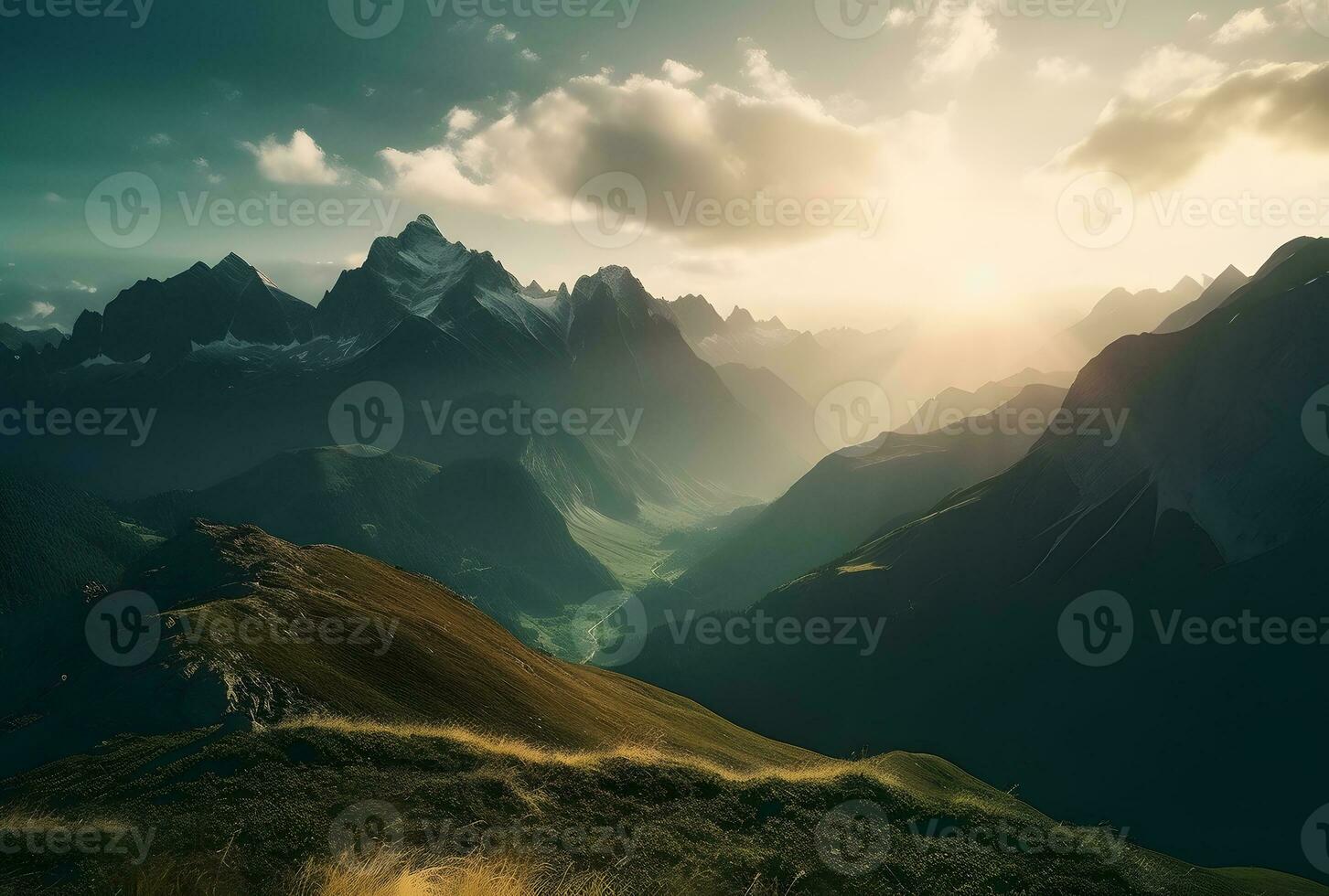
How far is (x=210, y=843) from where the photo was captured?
1465 cm

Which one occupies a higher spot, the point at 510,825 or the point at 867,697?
the point at 510,825

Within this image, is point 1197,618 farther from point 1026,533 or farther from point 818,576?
point 818,576

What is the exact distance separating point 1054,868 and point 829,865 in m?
8.25

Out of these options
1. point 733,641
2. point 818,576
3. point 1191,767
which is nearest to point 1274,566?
point 1191,767

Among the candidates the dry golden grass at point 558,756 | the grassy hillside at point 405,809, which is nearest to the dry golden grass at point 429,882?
the grassy hillside at point 405,809

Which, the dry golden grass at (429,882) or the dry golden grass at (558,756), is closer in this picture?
the dry golden grass at (429,882)

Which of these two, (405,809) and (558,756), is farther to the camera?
(558,756)

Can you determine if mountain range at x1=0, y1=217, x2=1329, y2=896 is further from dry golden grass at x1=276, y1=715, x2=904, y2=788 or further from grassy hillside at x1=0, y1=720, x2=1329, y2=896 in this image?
dry golden grass at x1=276, y1=715, x2=904, y2=788

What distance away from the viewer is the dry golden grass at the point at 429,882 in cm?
869

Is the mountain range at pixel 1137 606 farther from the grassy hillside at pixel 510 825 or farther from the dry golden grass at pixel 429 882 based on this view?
the dry golden grass at pixel 429 882

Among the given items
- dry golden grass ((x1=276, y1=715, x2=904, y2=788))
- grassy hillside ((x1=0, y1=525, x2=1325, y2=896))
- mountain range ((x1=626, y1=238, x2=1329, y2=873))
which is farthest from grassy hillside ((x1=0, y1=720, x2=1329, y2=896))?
mountain range ((x1=626, y1=238, x2=1329, y2=873))

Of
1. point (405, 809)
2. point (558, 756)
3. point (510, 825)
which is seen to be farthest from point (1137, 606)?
point (405, 809)

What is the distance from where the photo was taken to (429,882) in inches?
356

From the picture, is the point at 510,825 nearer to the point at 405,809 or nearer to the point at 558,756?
the point at 405,809
